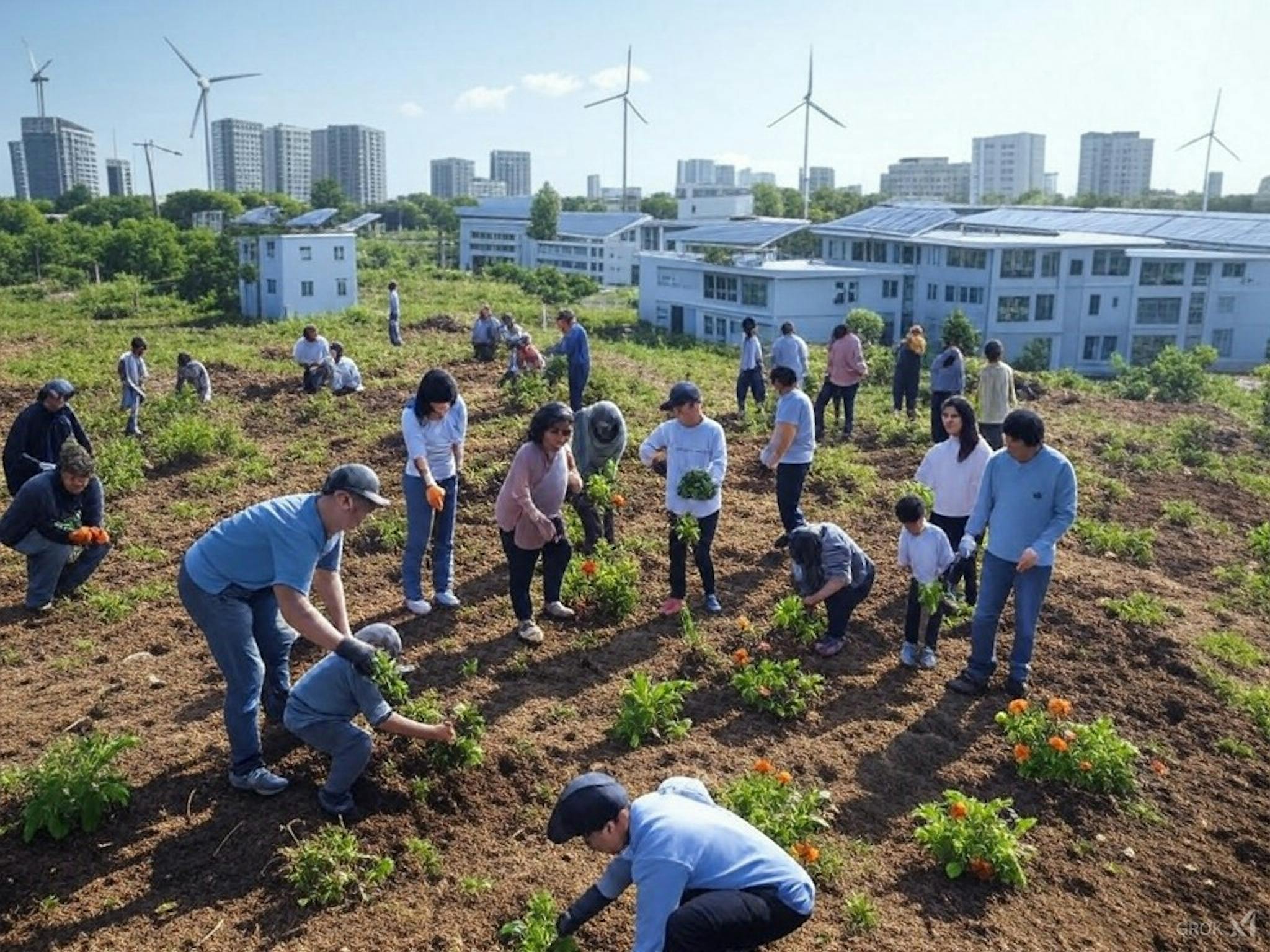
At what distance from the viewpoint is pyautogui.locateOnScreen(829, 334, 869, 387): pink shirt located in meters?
14.7

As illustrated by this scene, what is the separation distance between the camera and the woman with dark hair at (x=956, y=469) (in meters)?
8.37

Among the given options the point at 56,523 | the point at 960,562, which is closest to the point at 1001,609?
→ the point at 960,562

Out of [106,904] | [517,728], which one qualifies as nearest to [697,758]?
[517,728]

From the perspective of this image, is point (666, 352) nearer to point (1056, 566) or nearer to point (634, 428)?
point (634, 428)

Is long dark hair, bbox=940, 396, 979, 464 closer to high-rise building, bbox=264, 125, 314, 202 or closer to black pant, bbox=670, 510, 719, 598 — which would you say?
black pant, bbox=670, 510, 719, 598

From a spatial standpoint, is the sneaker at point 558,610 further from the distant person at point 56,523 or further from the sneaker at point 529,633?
the distant person at point 56,523

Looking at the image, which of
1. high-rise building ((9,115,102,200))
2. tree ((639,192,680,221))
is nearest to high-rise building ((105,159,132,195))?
high-rise building ((9,115,102,200))

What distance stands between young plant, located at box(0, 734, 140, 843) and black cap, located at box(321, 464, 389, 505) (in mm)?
1904

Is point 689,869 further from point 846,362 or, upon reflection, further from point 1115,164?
point 1115,164

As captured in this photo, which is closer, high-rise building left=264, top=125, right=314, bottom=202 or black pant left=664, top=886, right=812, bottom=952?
black pant left=664, top=886, right=812, bottom=952

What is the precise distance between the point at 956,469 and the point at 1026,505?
1.16 metres

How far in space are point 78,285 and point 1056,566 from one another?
55.0 metres

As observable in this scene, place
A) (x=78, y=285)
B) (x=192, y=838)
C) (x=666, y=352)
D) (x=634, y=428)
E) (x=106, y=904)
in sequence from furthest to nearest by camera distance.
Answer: (x=78, y=285), (x=666, y=352), (x=634, y=428), (x=192, y=838), (x=106, y=904)

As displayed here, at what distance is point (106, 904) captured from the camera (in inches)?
199
